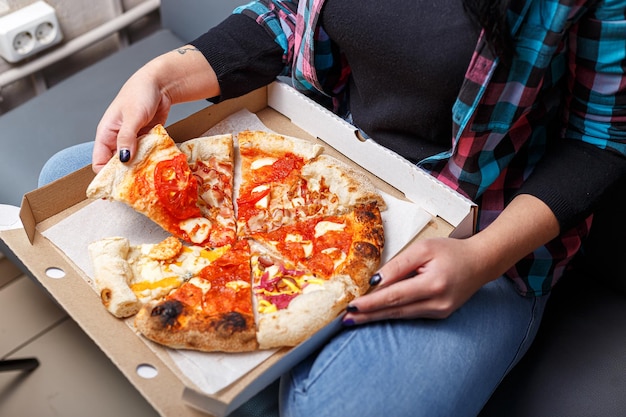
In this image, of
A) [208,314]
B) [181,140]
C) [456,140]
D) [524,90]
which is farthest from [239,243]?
[524,90]

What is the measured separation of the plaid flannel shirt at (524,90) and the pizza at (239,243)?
177 mm

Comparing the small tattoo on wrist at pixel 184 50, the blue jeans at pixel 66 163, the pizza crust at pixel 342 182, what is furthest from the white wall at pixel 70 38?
the pizza crust at pixel 342 182

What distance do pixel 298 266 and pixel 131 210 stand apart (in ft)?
1.09

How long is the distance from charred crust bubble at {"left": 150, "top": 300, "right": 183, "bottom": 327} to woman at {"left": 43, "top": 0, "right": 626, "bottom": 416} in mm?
218

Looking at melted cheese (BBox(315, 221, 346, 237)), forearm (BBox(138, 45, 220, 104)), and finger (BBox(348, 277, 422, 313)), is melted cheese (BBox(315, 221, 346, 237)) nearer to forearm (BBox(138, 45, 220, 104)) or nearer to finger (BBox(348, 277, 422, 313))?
finger (BBox(348, 277, 422, 313))

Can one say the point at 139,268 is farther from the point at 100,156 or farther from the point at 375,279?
the point at 375,279

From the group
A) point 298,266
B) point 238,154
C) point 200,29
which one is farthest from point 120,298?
point 200,29

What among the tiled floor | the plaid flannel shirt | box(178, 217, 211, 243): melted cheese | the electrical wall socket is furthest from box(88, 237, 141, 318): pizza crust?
the electrical wall socket

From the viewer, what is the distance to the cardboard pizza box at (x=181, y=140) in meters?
0.91

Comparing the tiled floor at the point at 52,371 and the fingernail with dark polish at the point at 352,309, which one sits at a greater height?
the fingernail with dark polish at the point at 352,309

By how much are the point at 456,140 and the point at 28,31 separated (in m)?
1.50

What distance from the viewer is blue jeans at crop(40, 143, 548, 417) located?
973 mm

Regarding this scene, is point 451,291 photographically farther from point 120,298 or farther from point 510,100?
point 120,298

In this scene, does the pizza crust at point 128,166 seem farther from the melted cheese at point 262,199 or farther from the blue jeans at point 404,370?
the blue jeans at point 404,370
